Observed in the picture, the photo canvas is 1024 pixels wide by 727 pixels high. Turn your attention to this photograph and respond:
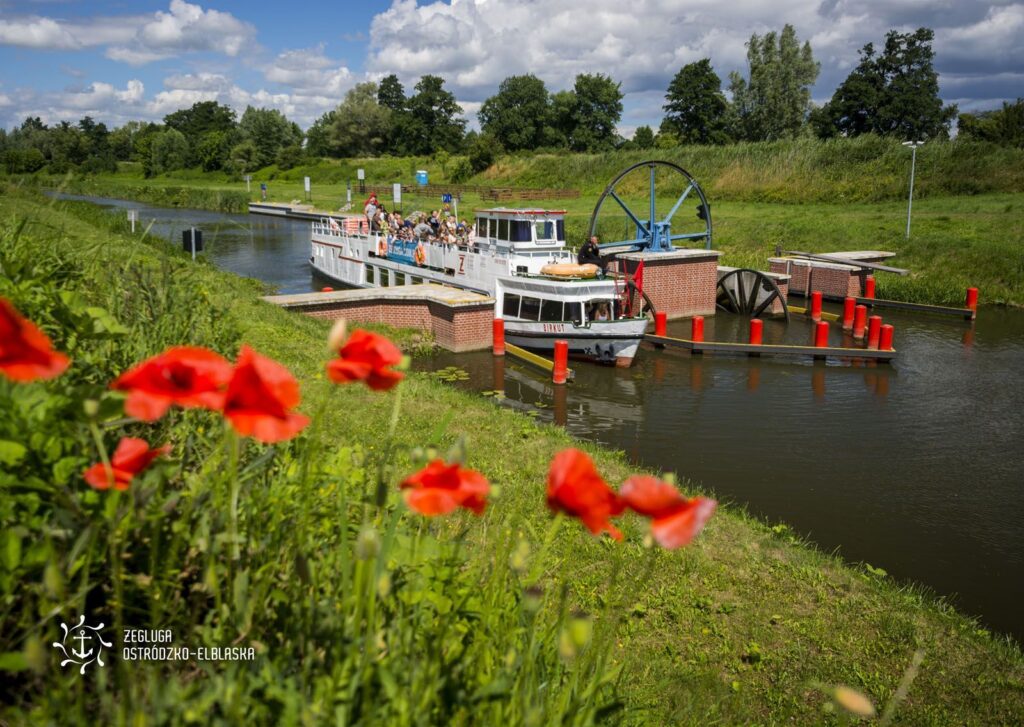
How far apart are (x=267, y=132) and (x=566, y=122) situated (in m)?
36.5

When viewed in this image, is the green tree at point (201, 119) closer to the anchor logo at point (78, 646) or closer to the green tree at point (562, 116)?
the green tree at point (562, 116)

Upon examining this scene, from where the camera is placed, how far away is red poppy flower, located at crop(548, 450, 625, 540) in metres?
1.32

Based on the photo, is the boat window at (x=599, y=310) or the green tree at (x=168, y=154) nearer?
the boat window at (x=599, y=310)

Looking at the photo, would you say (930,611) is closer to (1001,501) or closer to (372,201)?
(1001,501)

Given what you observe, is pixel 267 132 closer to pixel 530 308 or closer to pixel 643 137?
pixel 643 137

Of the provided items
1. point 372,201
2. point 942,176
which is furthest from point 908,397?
point 942,176

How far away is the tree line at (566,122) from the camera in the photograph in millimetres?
70562

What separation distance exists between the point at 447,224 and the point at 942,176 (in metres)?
29.3

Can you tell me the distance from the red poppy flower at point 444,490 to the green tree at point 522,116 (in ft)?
291

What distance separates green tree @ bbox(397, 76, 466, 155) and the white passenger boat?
233 ft

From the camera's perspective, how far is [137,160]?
112 m

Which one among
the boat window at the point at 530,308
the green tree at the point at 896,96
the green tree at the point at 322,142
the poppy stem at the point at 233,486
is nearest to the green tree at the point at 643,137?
the green tree at the point at 896,96

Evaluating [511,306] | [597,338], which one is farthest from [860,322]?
[511,306]

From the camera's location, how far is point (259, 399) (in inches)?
50.1
